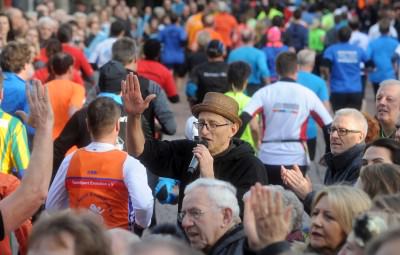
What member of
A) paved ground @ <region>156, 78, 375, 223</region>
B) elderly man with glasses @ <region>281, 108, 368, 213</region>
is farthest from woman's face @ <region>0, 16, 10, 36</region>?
elderly man with glasses @ <region>281, 108, 368, 213</region>

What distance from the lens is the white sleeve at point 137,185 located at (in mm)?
7184

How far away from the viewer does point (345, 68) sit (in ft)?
55.4

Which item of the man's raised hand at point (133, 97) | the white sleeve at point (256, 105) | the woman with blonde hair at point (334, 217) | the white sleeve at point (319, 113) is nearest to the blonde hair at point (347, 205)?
the woman with blonde hair at point (334, 217)

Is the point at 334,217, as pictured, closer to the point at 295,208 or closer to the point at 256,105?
the point at 295,208

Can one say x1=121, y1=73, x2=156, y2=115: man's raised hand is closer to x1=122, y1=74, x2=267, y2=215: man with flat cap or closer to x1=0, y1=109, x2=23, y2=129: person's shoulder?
x1=122, y1=74, x2=267, y2=215: man with flat cap

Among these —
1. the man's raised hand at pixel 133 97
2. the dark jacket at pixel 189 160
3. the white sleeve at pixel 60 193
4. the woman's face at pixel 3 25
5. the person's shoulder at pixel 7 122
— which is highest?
the woman's face at pixel 3 25

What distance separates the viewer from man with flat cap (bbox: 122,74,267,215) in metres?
7.41

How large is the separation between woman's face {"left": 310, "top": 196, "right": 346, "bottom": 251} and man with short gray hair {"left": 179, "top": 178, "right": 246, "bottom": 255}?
392 mm

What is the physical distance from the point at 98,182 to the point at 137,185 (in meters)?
0.24

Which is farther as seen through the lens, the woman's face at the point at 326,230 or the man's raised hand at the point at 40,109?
the woman's face at the point at 326,230

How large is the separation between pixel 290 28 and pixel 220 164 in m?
16.8

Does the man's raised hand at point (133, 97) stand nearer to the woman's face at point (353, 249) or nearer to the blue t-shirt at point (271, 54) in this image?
the woman's face at point (353, 249)

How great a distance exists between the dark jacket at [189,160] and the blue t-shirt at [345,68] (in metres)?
9.31

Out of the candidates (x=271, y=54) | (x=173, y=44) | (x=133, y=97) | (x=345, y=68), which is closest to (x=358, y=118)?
(x=133, y=97)
